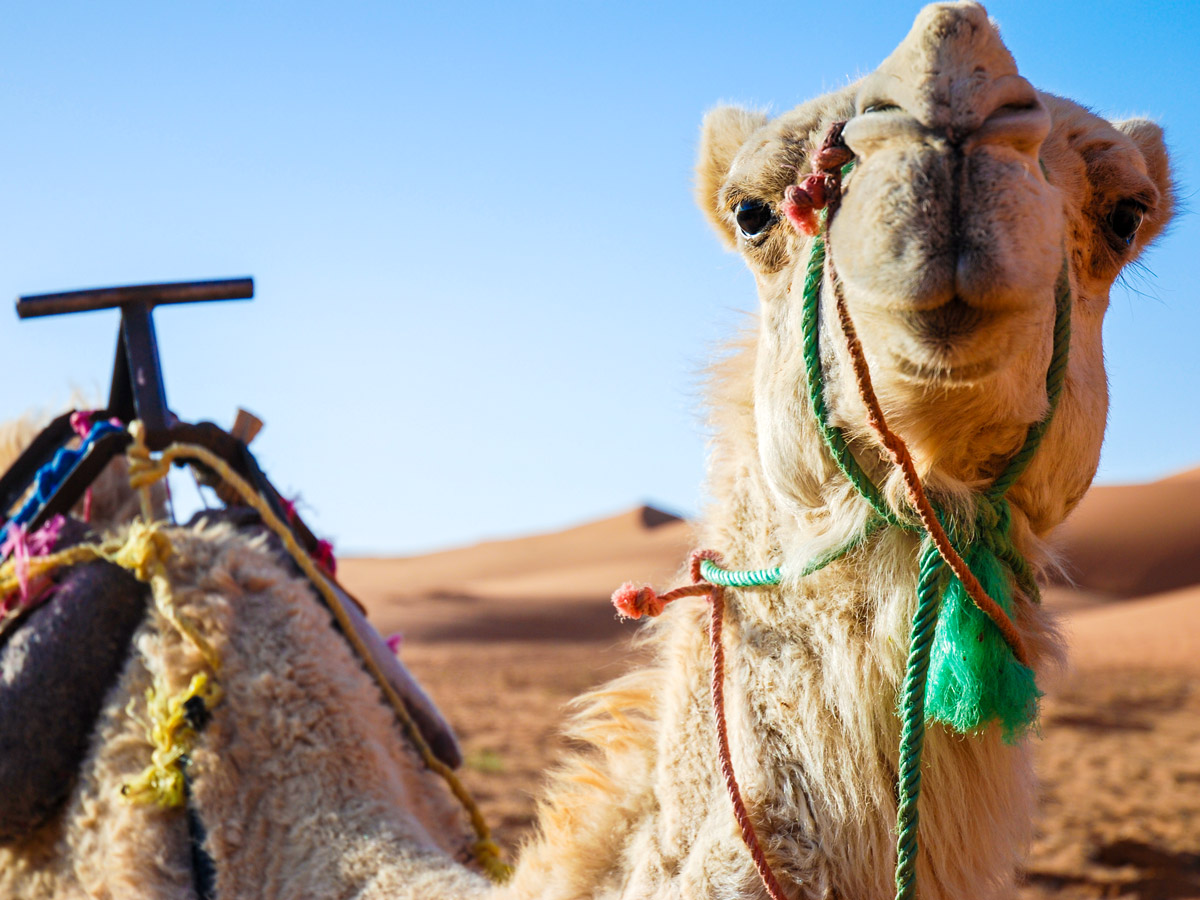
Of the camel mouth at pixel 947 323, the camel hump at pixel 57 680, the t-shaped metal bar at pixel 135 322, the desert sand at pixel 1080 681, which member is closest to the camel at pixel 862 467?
the camel mouth at pixel 947 323

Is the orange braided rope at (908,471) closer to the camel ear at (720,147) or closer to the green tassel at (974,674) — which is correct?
the green tassel at (974,674)

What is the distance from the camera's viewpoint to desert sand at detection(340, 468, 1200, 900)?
6.41m

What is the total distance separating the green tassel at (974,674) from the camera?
4.48 feet

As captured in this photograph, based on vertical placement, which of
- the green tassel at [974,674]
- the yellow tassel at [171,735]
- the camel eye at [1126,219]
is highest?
the camel eye at [1126,219]

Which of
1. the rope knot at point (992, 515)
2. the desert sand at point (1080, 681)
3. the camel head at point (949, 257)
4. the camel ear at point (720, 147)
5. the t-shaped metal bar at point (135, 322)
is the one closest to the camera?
the camel head at point (949, 257)

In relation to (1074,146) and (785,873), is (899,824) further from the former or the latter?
(1074,146)

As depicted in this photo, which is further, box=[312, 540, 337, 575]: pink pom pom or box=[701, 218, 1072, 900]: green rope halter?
box=[312, 540, 337, 575]: pink pom pom

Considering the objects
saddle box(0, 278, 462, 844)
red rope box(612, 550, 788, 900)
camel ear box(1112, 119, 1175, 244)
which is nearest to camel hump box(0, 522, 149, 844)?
saddle box(0, 278, 462, 844)

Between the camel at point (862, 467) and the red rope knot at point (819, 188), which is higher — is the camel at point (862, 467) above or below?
below

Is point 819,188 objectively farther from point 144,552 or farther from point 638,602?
point 144,552

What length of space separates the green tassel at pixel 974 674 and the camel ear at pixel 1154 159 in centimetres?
98

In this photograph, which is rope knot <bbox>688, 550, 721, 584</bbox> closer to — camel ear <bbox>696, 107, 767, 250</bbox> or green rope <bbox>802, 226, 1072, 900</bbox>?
green rope <bbox>802, 226, 1072, 900</bbox>

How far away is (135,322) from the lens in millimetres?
3045

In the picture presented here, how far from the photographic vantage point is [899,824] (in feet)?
4.61
